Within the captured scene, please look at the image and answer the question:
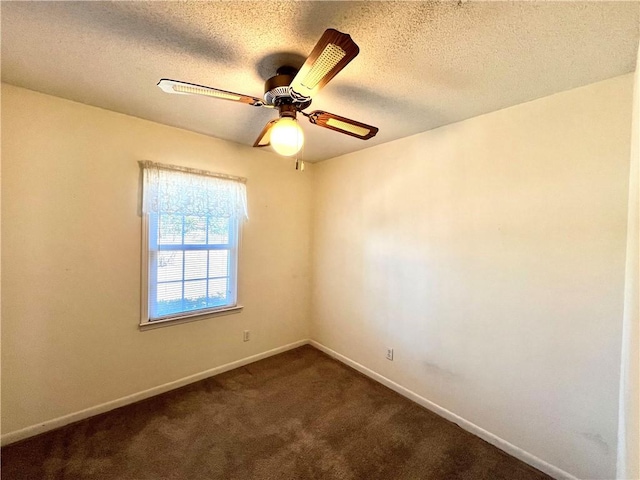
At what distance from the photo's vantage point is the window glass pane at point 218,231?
281 cm

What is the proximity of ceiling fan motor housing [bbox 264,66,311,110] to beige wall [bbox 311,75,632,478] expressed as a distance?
146 centimetres

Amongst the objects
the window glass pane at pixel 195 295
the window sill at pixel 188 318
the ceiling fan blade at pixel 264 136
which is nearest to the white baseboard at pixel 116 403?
the window sill at pixel 188 318

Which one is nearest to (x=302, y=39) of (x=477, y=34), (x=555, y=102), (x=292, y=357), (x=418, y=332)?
(x=477, y=34)

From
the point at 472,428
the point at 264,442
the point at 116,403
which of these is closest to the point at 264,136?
the point at 264,442

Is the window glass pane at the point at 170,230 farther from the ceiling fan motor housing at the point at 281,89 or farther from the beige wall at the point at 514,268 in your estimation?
the beige wall at the point at 514,268

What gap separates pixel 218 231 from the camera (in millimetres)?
2861

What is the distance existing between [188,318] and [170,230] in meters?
0.88

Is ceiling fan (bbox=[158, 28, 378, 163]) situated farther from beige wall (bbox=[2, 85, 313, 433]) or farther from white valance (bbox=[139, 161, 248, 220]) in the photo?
beige wall (bbox=[2, 85, 313, 433])

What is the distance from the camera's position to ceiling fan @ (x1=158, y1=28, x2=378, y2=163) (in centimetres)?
106

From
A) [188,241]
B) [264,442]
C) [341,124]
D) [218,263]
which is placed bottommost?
[264,442]

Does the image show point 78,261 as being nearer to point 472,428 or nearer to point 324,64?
point 324,64

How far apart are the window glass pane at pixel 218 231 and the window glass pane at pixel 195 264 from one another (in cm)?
16

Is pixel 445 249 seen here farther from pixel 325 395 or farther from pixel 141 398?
pixel 141 398

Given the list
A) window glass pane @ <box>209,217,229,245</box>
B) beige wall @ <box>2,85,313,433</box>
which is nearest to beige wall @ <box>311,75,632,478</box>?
window glass pane @ <box>209,217,229,245</box>
